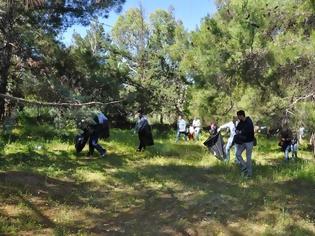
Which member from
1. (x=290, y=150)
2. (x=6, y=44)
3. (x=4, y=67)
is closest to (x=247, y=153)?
(x=290, y=150)

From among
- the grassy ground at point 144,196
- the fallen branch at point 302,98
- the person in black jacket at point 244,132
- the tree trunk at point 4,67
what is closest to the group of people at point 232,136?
the person in black jacket at point 244,132

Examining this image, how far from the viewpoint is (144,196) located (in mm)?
10117

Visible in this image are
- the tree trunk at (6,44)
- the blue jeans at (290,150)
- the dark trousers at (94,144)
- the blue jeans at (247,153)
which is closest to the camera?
Result: the tree trunk at (6,44)

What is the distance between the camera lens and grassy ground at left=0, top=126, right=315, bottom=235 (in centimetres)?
822

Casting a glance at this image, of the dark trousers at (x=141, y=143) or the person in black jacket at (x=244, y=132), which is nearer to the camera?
the person in black jacket at (x=244, y=132)

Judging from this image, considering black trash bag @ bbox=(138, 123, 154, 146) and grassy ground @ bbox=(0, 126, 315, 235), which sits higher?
black trash bag @ bbox=(138, 123, 154, 146)

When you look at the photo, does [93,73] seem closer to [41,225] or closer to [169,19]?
[41,225]

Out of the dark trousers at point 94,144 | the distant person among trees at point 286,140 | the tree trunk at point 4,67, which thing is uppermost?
the tree trunk at point 4,67

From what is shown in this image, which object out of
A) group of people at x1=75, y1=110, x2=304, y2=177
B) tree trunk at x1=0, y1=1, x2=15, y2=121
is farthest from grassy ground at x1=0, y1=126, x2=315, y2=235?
tree trunk at x1=0, y1=1, x2=15, y2=121

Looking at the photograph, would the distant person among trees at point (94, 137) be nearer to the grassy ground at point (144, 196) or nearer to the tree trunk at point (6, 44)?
the grassy ground at point (144, 196)

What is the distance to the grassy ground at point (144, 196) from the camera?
8219mm

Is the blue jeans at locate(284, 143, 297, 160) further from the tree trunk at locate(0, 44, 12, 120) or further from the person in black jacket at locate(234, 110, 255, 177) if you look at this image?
the tree trunk at locate(0, 44, 12, 120)

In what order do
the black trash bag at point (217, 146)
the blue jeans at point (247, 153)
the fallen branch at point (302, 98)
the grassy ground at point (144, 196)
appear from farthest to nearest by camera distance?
the black trash bag at point (217, 146)
the blue jeans at point (247, 153)
the fallen branch at point (302, 98)
the grassy ground at point (144, 196)

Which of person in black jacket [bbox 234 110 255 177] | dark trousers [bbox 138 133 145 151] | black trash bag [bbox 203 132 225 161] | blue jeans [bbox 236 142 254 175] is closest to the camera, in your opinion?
person in black jacket [bbox 234 110 255 177]
